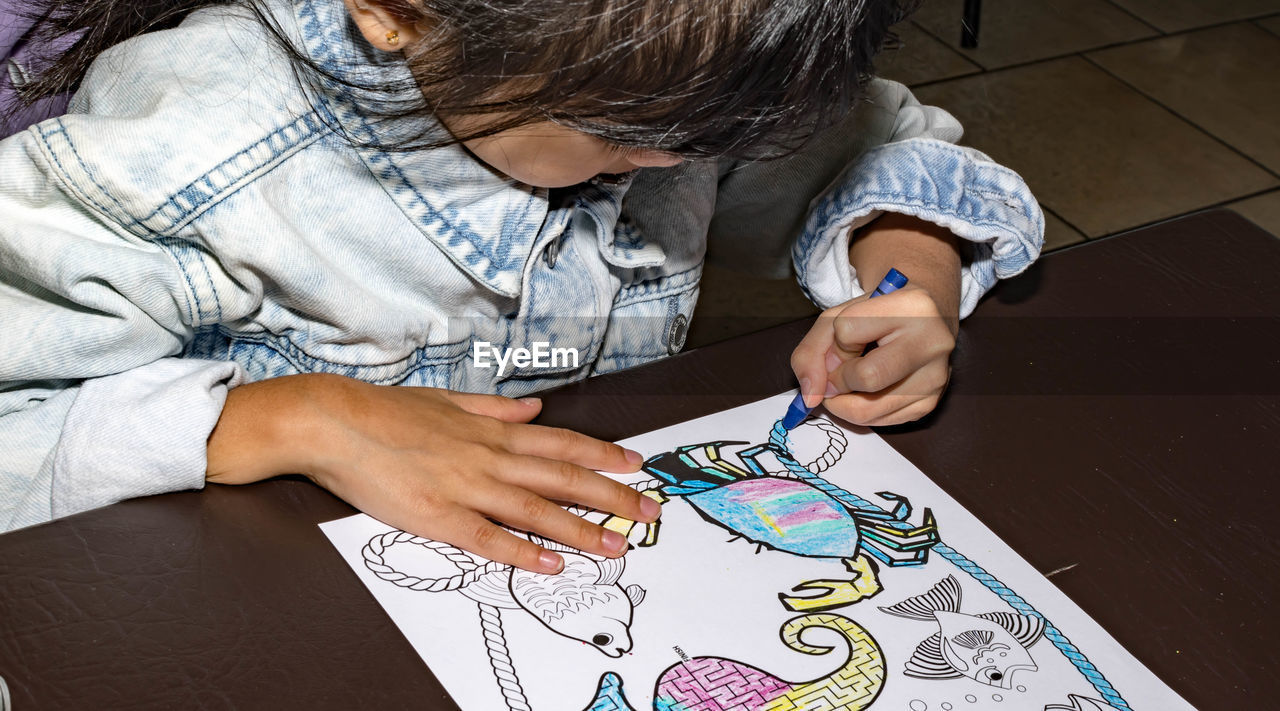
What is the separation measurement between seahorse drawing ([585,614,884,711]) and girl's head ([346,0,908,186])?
0.81 feet

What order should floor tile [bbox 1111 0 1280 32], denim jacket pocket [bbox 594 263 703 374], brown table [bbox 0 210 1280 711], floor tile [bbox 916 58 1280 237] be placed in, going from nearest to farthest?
brown table [bbox 0 210 1280 711] < denim jacket pocket [bbox 594 263 703 374] < floor tile [bbox 916 58 1280 237] < floor tile [bbox 1111 0 1280 32]

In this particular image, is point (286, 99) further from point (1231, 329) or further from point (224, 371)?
point (1231, 329)

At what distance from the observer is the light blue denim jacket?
1.91 ft

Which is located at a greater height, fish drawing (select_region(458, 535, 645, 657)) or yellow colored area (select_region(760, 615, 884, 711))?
fish drawing (select_region(458, 535, 645, 657))

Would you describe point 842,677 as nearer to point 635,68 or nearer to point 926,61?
point 635,68

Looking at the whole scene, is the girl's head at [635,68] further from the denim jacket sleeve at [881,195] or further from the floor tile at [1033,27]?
the floor tile at [1033,27]

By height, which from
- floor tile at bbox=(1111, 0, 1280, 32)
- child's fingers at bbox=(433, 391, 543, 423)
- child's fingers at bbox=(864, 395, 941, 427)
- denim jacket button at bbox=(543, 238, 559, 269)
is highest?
denim jacket button at bbox=(543, 238, 559, 269)

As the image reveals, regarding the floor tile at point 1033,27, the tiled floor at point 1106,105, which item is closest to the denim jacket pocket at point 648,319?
the tiled floor at point 1106,105

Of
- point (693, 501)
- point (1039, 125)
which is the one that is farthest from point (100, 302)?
point (1039, 125)

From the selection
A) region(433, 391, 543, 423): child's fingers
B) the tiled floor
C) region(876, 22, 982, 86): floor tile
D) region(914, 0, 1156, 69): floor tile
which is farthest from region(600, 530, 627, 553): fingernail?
region(914, 0, 1156, 69): floor tile

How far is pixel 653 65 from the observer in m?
0.52

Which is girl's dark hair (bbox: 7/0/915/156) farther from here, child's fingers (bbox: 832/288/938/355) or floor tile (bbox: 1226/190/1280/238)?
floor tile (bbox: 1226/190/1280/238)

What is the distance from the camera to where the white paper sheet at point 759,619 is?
512 millimetres

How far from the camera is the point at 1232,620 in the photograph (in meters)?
0.57
